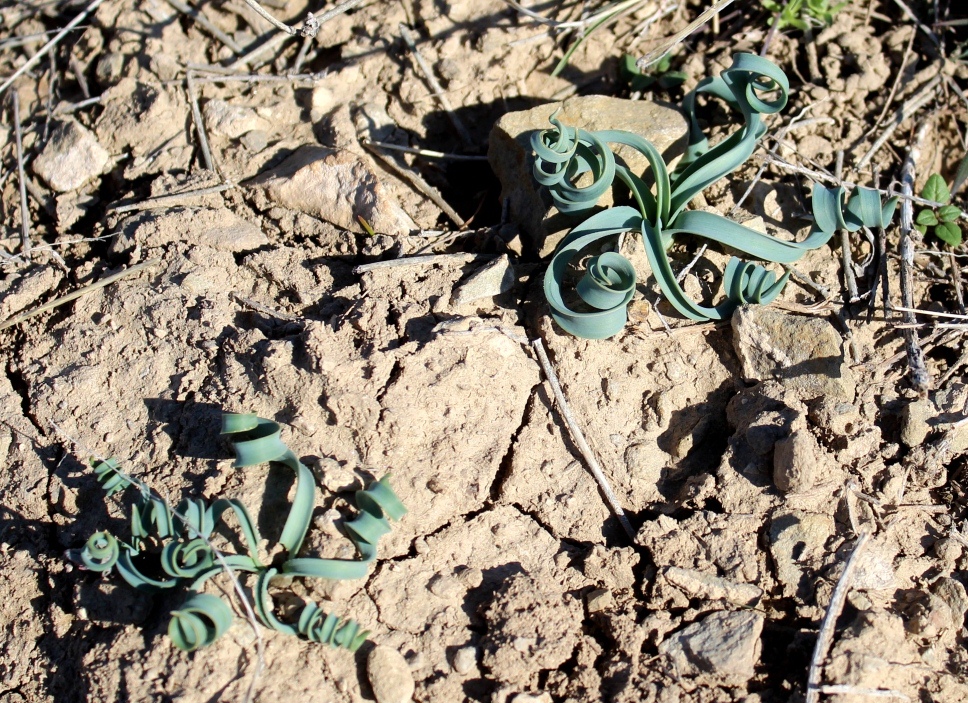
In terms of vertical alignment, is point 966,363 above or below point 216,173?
below

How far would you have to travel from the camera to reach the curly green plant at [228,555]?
1.92 metres

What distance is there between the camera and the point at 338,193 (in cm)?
267

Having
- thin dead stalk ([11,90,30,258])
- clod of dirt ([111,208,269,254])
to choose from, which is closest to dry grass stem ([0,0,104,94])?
thin dead stalk ([11,90,30,258])

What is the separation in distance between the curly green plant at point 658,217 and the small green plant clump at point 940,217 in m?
0.25

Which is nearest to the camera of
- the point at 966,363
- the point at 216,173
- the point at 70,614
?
the point at 70,614

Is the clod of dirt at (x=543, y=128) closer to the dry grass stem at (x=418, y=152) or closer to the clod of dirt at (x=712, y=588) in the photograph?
the dry grass stem at (x=418, y=152)

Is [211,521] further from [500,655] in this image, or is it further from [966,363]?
[966,363]

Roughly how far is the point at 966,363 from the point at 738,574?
102 cm

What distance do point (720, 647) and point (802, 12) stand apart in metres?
2.30

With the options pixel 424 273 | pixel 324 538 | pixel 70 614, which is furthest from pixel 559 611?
pixel 70 614

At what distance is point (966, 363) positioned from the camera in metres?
2.47

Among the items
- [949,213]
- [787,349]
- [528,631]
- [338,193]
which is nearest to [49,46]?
[338,193]

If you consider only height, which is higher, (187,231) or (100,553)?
(187,231)

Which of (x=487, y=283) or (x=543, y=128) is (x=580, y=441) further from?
(x=543, y=128)
